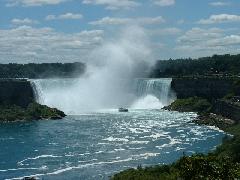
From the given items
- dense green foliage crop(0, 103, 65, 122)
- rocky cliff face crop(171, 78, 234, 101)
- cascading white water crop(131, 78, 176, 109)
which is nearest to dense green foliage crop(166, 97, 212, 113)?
rocky cliff face crop(171, 78, 234, 101)

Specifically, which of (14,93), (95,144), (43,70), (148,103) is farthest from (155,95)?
(43,70)

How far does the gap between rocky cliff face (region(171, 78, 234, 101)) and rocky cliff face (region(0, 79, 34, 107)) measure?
77.0 ft

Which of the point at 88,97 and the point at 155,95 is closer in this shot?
the point at 155,95

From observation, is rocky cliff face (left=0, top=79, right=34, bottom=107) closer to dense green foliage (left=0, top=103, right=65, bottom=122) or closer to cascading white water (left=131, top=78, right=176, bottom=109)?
dense green foliage (left=0, top=103, right=65, bottom=122)

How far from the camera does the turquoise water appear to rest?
42.8 m

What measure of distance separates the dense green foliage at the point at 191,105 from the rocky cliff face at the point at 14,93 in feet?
72.1

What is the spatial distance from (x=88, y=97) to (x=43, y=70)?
1347 inches

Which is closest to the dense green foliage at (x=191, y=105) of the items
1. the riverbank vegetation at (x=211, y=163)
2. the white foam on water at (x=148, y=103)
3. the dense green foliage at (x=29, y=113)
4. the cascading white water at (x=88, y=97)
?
the white foam on water at (x=148, y=103)

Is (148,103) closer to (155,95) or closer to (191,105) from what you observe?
(155,95)

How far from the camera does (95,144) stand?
52.8m

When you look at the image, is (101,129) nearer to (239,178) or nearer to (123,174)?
(123,174)

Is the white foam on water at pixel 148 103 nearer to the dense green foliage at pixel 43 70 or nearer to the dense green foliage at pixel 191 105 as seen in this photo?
the dense green foliage at pixel 191 105

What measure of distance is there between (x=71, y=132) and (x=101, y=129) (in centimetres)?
351

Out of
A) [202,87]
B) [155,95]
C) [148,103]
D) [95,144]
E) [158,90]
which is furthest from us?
[155,95]
